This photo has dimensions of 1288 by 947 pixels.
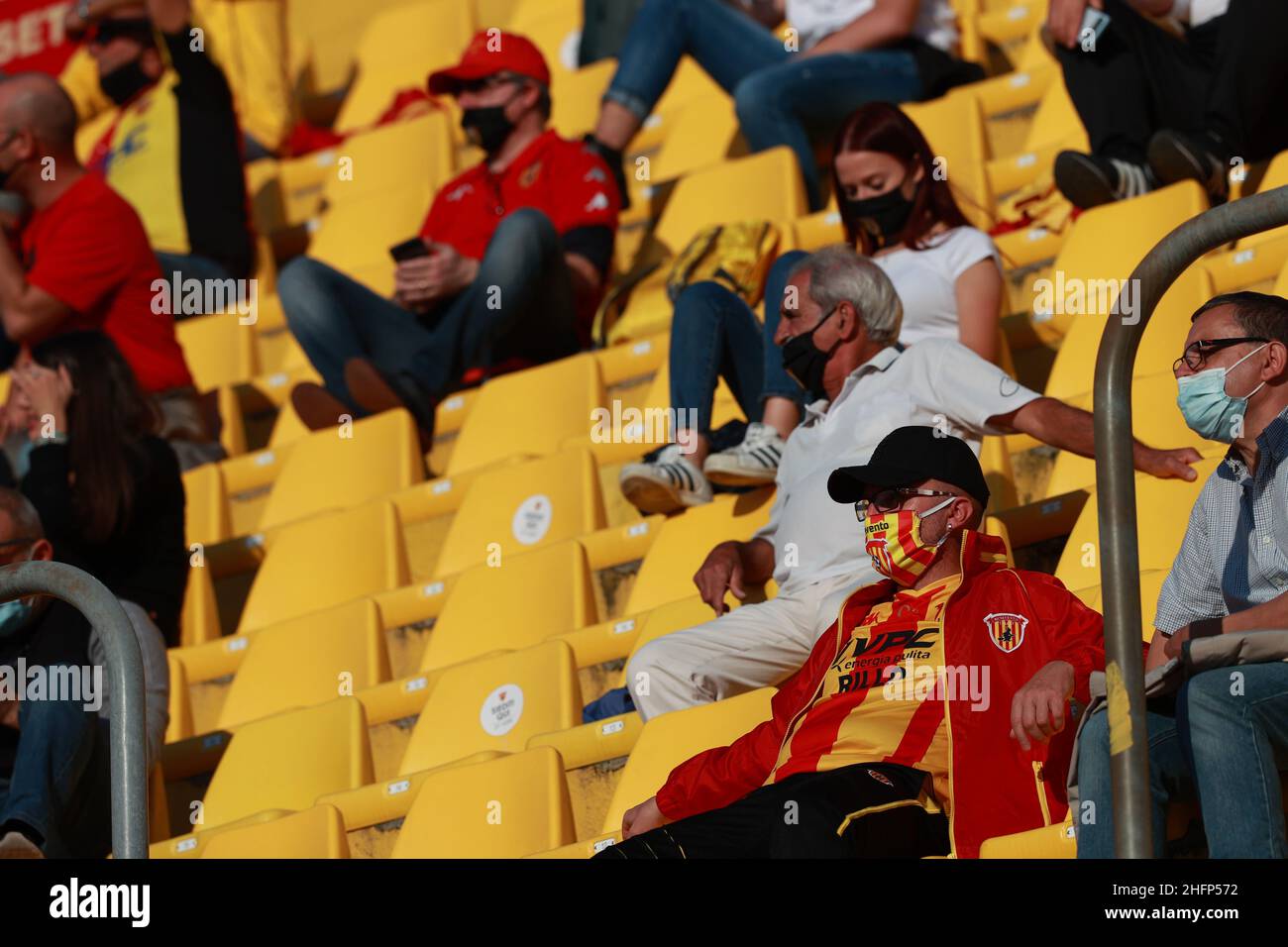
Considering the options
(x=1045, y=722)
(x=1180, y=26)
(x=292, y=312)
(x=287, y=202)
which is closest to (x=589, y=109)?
(x=287, y=202)

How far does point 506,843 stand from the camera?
3.63m

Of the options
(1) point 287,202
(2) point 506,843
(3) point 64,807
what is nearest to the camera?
(2) point 506,843

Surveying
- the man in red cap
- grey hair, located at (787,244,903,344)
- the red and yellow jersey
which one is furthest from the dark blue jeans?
the red and yellow jersey

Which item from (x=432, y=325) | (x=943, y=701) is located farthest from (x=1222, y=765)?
(x=432, y=325)

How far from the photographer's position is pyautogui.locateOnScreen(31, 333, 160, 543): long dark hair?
4652 millimetres

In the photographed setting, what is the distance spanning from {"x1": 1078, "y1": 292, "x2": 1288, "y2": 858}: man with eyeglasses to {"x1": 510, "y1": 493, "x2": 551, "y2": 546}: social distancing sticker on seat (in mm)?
1797

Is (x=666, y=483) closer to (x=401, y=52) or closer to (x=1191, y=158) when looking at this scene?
(x=1191, y=158)

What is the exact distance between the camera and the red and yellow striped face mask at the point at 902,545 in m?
3.37

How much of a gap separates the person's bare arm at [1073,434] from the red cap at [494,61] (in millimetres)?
2251

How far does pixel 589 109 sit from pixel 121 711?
13.7ft

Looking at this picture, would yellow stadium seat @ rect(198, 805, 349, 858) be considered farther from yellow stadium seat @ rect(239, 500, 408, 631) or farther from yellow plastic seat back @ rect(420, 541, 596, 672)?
yellow stadium seat @ rect(239, 500, 408, 631)

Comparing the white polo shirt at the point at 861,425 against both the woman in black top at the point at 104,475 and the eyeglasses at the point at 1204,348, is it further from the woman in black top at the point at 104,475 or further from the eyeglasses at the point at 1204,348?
the woman in black top at the point at 104,475

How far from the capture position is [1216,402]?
309cm

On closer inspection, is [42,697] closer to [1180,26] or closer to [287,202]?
[1180,26]
